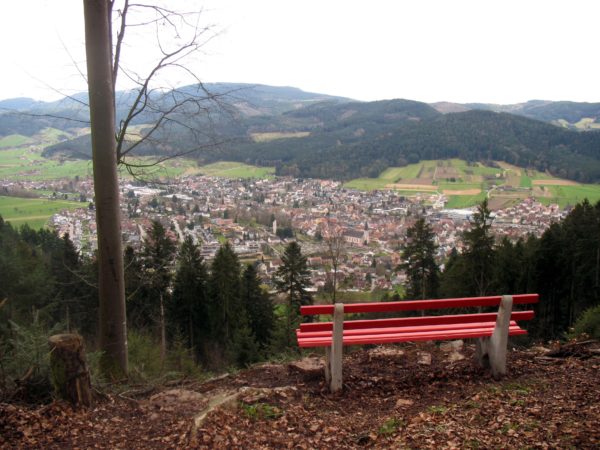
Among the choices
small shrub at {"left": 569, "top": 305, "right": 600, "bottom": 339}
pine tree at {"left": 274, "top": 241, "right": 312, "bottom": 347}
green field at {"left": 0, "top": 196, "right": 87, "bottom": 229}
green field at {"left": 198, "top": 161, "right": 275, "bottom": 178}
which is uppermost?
green field at {"left": 198, "top": 161, "right": 275, "bottom": 178}

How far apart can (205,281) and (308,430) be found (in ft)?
56.2

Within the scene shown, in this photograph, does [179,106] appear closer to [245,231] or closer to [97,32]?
[97,32]

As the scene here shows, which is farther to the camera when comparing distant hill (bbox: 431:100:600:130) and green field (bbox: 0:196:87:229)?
distant hill (bbox: 431:100:600:130)

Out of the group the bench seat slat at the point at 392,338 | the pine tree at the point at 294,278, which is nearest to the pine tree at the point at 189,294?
the pine tree at the point at 294,278

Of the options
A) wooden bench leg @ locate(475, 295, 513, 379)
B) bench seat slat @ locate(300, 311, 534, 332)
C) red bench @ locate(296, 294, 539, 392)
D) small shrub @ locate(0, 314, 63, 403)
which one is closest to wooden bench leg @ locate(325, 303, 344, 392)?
red bench @ locate(296, 294, 539, 392)

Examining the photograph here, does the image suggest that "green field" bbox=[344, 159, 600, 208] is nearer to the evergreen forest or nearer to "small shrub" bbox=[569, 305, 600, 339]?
the evergreen forest

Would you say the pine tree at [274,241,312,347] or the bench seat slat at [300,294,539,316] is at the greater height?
the bench seat slat at [300,294,539,316]

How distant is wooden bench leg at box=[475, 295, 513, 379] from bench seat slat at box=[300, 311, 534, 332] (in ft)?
0.45

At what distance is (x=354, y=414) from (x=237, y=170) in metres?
68.5

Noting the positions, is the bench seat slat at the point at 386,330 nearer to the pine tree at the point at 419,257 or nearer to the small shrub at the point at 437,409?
the small shrub at the point at 437,409

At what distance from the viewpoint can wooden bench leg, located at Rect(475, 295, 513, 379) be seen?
415 cm

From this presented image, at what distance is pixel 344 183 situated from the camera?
68.2 metres

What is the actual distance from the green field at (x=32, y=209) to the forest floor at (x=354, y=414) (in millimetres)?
34285

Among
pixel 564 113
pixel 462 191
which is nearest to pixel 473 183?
pixel 462 191
